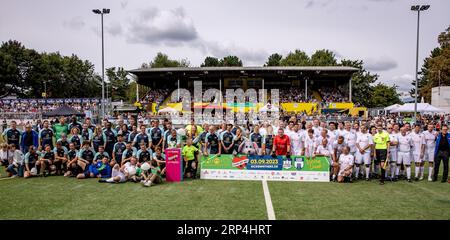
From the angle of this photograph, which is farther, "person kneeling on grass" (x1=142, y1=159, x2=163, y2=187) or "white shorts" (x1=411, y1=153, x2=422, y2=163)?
"white shorts" (x1=411, y1=153, x2=422, y2=163)

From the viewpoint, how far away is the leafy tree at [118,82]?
96.9 m

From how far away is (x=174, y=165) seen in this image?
29.2ft

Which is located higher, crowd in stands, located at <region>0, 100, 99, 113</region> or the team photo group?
crowd in stands, located at <region>0, 100, 99, 113</region>

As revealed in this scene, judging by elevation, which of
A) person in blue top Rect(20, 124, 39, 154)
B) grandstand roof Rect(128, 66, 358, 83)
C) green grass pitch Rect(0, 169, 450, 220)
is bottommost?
green grass pitch Rect(0, 169, 450, 220)

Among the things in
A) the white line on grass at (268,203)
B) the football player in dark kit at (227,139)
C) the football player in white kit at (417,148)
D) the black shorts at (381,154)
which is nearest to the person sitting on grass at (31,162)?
the football player in dark kit at (227,139)

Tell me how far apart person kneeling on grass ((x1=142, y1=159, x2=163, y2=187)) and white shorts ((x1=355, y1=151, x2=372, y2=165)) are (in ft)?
20.3

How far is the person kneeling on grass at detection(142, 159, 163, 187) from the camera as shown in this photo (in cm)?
820

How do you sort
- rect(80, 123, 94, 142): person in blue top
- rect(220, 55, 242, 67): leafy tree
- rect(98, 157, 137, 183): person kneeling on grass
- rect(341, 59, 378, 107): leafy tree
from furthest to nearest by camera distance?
rect(220, 55, 242, 67): leafy tree, rect(341, 59, 378, 107): leafy tree, rect(80, 123, 94, 142): person in blue top, rect(98, 157, 137, 183): person kneeling on grass

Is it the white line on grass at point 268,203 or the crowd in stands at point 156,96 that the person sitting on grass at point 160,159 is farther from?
the crowd in stands at point 156,96

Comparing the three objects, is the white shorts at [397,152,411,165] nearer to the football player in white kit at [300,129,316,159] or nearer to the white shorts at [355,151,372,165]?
the white shorts at [355,151,372,165]

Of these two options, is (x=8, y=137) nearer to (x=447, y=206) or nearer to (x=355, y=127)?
(x=355, y=127)

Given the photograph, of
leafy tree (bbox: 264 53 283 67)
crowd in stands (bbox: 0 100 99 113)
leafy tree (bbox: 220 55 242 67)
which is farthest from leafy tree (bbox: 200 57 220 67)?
crowd in stands (bbox: 0 100 99 113)

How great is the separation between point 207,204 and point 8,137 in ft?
28.8
